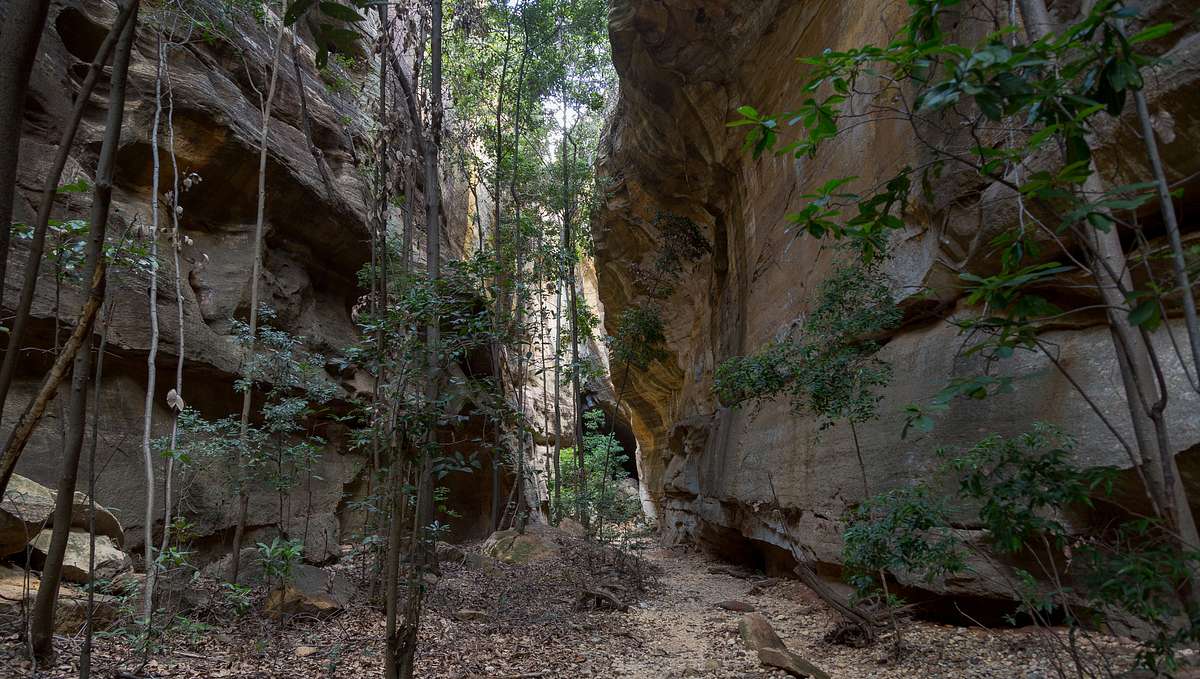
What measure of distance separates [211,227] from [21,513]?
7740mm

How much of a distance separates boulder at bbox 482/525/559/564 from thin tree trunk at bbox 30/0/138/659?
7.08 m

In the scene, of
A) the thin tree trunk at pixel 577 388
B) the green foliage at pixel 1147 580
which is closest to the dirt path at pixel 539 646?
the green foliage at pixel 1147 580

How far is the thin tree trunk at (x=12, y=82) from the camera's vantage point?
180 cm

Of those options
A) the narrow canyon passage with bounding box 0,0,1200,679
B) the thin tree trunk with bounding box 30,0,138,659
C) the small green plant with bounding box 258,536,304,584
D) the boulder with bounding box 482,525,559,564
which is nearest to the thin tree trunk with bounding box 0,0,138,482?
the narrow canyon passage with bounding box 0,0,1200,679

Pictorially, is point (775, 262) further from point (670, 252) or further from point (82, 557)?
point (82, 557)

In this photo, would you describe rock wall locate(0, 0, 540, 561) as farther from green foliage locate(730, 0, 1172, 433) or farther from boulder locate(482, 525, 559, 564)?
green foliage locate(730, 0, 1172, 433)

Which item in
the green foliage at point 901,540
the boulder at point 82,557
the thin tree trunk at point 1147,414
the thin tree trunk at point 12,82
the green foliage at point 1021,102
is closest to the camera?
the thin tree trunk at point 12,82

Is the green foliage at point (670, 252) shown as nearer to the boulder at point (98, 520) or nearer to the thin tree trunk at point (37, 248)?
the boulder at point (98, 520)

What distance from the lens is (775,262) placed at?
36.5 feet

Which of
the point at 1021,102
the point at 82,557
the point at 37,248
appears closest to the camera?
the point at 1021,102

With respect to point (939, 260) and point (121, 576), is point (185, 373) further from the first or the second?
point (939, 260)

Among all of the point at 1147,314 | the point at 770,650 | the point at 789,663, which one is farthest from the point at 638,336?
the point at 1147,314

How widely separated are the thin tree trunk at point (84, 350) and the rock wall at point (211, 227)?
11.9ft

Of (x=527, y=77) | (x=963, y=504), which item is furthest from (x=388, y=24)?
(x=527, y=77)
